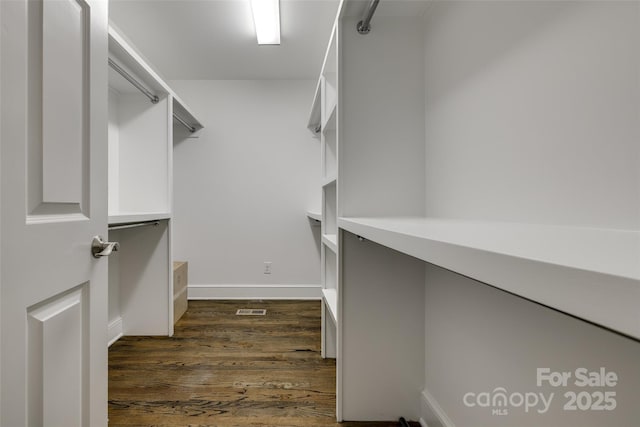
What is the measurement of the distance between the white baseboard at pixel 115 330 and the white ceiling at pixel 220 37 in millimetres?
2144

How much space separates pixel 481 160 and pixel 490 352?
583mm

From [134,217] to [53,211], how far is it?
111cm

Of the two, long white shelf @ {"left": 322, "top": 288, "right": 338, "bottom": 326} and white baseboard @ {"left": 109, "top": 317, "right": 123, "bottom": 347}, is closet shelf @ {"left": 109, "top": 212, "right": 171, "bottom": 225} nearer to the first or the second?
white baseboard @ {"left": 109, "top": 317, "right": 123, "bottom": 347}

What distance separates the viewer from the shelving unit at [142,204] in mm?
2359

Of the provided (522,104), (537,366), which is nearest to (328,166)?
(522,104)

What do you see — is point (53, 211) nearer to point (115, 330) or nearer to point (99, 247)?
point (99, 247)

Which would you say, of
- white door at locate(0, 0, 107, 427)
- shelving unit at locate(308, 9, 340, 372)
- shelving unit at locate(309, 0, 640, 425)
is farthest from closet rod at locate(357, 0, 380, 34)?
white door at locate(0, 0, 107, 427)

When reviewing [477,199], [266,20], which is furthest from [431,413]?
[266,20]

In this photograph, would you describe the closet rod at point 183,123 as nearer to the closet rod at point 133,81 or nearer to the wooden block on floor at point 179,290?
the closet rod at point 133,81

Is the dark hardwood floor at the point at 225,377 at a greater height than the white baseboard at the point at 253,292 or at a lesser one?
lesser

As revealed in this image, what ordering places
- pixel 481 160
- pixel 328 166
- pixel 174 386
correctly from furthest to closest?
pixel 328 166
pixel 174 386
pixel 481 160

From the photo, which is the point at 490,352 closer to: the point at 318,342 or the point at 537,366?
the point at 537,366

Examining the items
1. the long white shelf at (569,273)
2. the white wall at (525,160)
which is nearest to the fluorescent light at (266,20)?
the white wall at (525,160)

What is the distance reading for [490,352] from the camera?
3.21 feet
